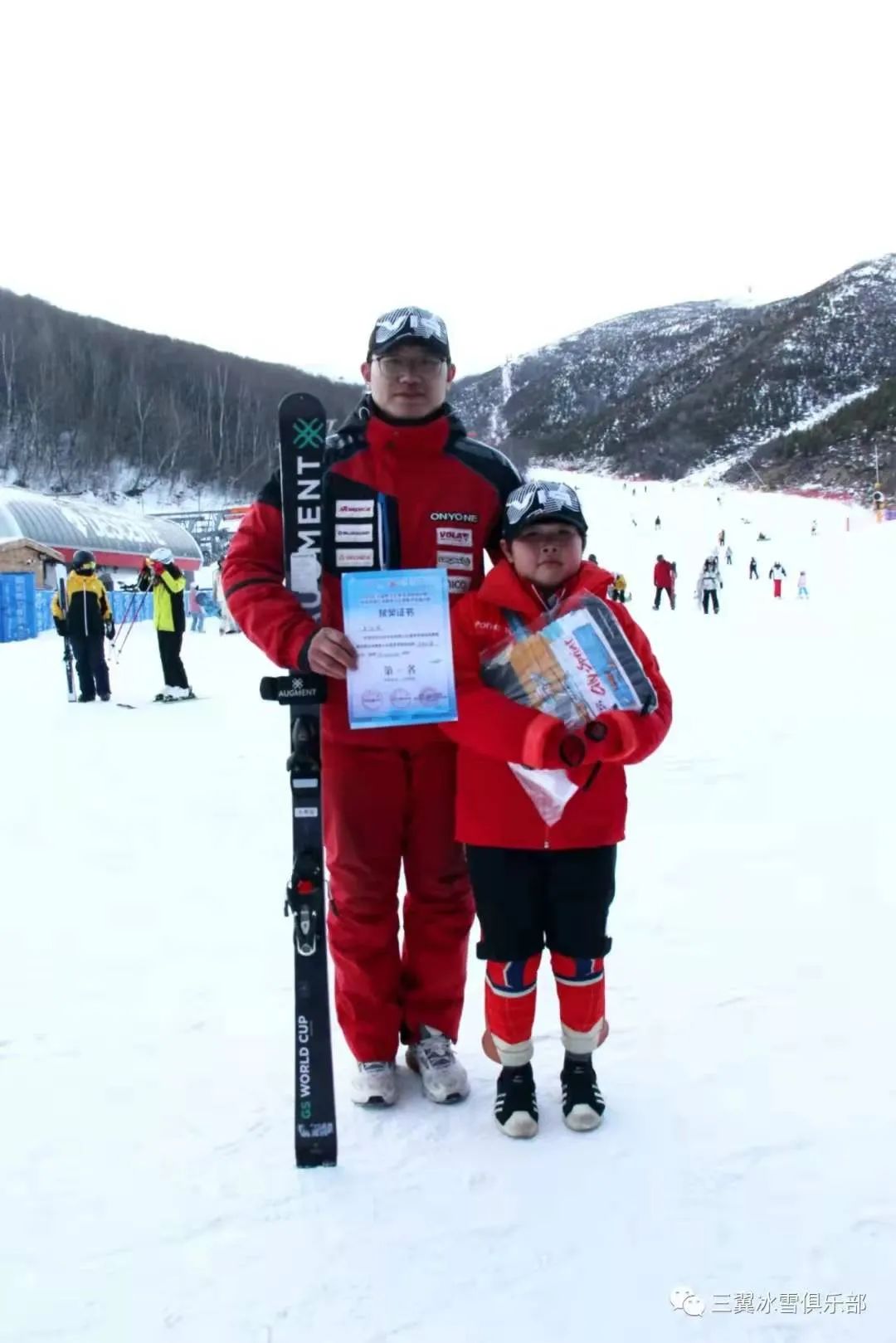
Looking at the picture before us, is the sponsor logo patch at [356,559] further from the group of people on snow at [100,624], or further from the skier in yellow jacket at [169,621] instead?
the skier in yellow jacket at [169,621]

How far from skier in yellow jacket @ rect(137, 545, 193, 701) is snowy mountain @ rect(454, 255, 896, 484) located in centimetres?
4706

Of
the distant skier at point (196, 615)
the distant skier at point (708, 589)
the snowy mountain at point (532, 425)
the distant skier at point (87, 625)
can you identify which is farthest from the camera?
the snowy mountain at point (532, 425)

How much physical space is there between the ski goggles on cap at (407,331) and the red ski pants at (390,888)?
0.95 meters

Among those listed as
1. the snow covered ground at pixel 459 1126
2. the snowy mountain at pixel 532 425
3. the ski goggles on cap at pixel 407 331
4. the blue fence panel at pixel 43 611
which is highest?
the snowy mountain at pixel 532 425

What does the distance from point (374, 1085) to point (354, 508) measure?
4.56 feet

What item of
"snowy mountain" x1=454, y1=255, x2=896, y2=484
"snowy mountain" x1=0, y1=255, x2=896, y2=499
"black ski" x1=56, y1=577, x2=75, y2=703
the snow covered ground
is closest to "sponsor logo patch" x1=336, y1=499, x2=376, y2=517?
the snow covered ground

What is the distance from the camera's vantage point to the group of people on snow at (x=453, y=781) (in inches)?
84.2

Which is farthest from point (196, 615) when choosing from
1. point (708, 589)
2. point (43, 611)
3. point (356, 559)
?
point (356, 559)

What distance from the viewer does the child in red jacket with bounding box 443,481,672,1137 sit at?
7.00ft

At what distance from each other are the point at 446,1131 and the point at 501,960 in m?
0.41

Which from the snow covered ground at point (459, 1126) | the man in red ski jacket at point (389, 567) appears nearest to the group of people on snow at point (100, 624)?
the snow covered ground at point (459, 1126)

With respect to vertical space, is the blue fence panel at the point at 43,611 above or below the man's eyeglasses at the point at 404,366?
below

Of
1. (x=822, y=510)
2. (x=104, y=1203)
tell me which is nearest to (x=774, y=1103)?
(x=104, y=1203)

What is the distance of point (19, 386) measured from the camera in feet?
201
